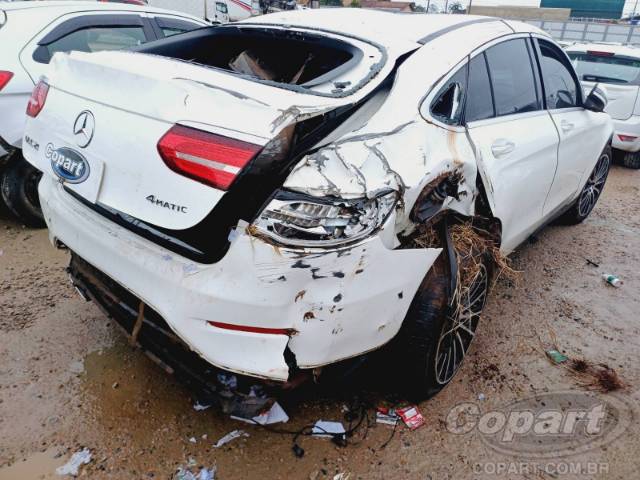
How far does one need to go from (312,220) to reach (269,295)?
0.93 ft

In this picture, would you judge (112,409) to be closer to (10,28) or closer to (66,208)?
(66,208)

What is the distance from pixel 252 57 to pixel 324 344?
190 cm

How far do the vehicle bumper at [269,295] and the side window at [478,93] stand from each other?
97 cm

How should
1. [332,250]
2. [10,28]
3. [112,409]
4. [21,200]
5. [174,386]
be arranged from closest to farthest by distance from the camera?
[332,250]
[112,409]
[174,386]
[10,28]
[21,200]

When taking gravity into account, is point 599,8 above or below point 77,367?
below

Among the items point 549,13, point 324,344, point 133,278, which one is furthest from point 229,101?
point 549,13

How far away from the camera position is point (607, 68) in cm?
670

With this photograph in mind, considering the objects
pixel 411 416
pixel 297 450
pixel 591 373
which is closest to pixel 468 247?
pixel 411 416

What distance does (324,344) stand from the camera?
5.49ft

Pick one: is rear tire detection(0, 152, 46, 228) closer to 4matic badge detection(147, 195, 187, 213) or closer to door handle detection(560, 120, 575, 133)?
4matic badge detection(147, 195, 187, 213)

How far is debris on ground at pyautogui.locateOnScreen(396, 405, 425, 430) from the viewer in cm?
226

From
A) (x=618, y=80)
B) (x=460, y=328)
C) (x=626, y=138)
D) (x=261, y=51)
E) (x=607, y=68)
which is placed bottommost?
(x=626, y=138)

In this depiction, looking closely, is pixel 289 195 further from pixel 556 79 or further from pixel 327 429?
pixel 556 79

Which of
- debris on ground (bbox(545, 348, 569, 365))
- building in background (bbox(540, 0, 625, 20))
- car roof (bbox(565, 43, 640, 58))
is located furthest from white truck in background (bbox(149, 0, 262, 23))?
building in background (bbox(540, 0, 625, 20))
